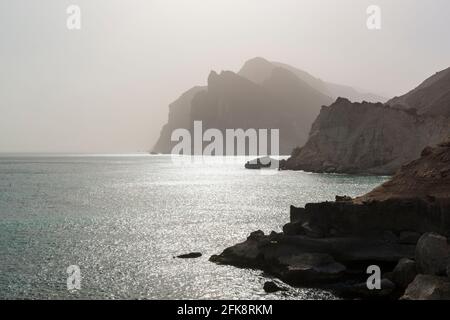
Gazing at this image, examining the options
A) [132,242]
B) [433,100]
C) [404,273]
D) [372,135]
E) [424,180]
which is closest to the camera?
[404,273]

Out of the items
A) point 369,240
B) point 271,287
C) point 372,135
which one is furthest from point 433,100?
point 271,287

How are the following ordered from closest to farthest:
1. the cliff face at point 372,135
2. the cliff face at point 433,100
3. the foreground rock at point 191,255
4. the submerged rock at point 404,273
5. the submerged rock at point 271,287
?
the submerged rock at point 404,273 → the submerged rock at point 271,287 → the foreground rock at point 191,255 → the cliff face at point 372,135 → the cliff face at point 433,100

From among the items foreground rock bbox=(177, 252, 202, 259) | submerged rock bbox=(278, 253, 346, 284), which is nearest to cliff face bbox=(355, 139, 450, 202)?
submerged rock bbox=(278, 253, 346, 284)

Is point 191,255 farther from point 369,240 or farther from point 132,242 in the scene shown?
point 369,240

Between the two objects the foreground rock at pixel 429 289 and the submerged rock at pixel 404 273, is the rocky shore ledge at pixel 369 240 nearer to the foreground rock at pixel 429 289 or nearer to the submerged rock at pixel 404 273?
the submerged rock at pixel 404 273

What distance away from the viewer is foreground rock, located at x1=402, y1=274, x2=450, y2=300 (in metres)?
23.7

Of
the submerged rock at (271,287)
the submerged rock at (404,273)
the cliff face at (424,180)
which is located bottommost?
the submerged rock at (271,287)

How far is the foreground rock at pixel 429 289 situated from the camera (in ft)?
77.8

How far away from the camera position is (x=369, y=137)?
497ft

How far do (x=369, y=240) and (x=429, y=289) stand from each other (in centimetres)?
1241

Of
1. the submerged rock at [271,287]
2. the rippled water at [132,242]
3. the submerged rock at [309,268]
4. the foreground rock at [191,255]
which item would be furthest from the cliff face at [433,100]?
Result: the submerged rock at [271,287]

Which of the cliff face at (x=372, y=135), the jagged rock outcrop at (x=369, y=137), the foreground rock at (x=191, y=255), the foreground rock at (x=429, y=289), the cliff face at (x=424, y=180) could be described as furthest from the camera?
the cliff face at (x=372, y=135)
